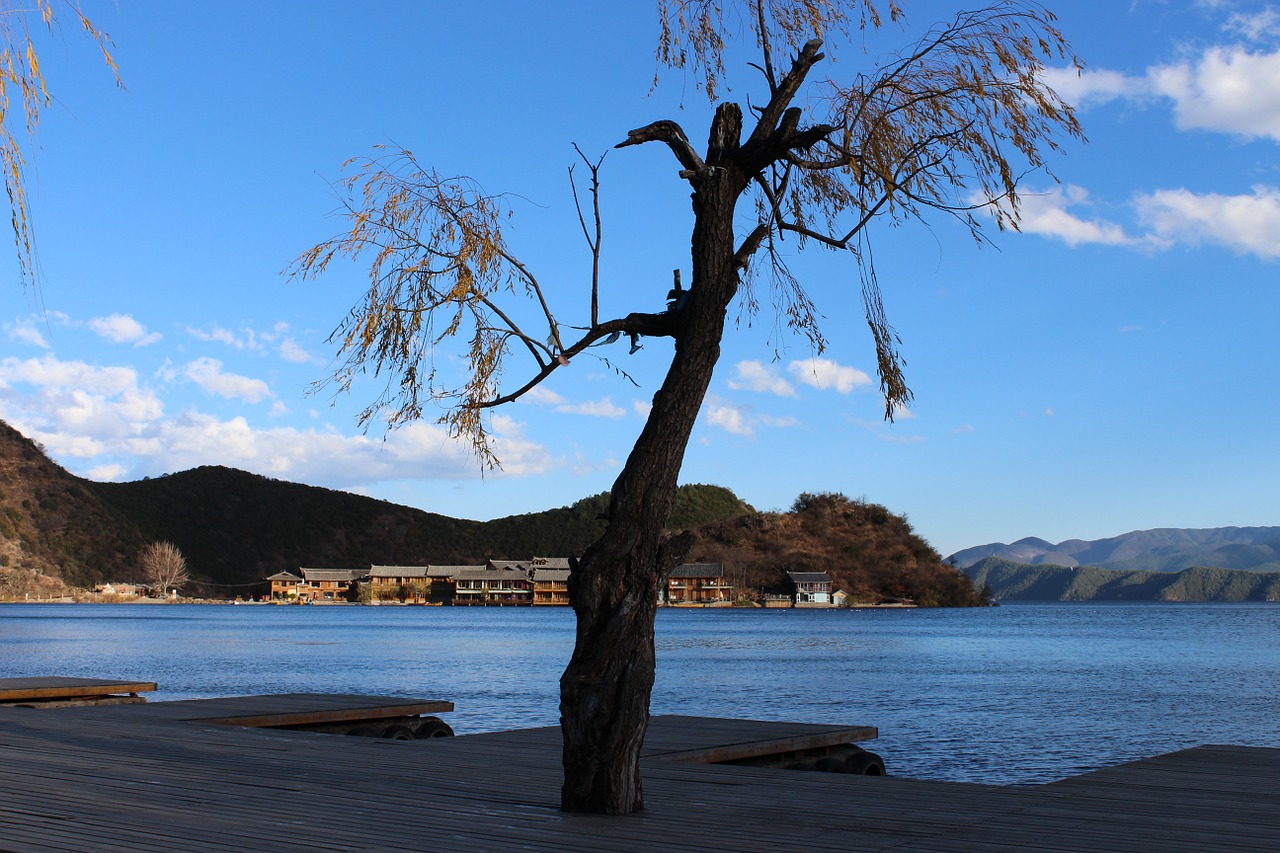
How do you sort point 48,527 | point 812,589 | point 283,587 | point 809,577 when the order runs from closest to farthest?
point 48,527 → point 812,589 → point 809,577 → point 283,587

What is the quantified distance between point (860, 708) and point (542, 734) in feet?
61.1

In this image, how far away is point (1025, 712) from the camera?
2900cm

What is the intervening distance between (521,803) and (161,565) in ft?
540

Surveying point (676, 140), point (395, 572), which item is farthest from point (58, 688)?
point (395, 572)

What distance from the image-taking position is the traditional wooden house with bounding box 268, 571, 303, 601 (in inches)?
6543

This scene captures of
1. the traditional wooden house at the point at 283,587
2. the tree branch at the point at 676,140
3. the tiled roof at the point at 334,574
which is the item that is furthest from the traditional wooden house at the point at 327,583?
the tree branch at the point at 676,140

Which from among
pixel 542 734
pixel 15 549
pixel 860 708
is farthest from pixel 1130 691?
pixel 15 549

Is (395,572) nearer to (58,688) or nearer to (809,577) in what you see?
(809,577)

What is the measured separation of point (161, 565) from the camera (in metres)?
158

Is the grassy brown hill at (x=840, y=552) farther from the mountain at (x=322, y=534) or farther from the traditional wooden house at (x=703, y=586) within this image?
the traditional wooden house at (x=703, y=586)

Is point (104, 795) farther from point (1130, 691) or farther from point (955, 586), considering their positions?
point (955, 586)

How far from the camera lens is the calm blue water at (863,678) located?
23.8 m

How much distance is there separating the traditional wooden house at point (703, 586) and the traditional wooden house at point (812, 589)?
10346 mm

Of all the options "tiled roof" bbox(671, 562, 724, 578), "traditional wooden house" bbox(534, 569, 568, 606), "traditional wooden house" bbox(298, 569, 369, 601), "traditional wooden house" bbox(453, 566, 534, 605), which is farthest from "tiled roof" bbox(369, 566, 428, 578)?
"tiled roof" bbox(671, 562, 724, 578)
